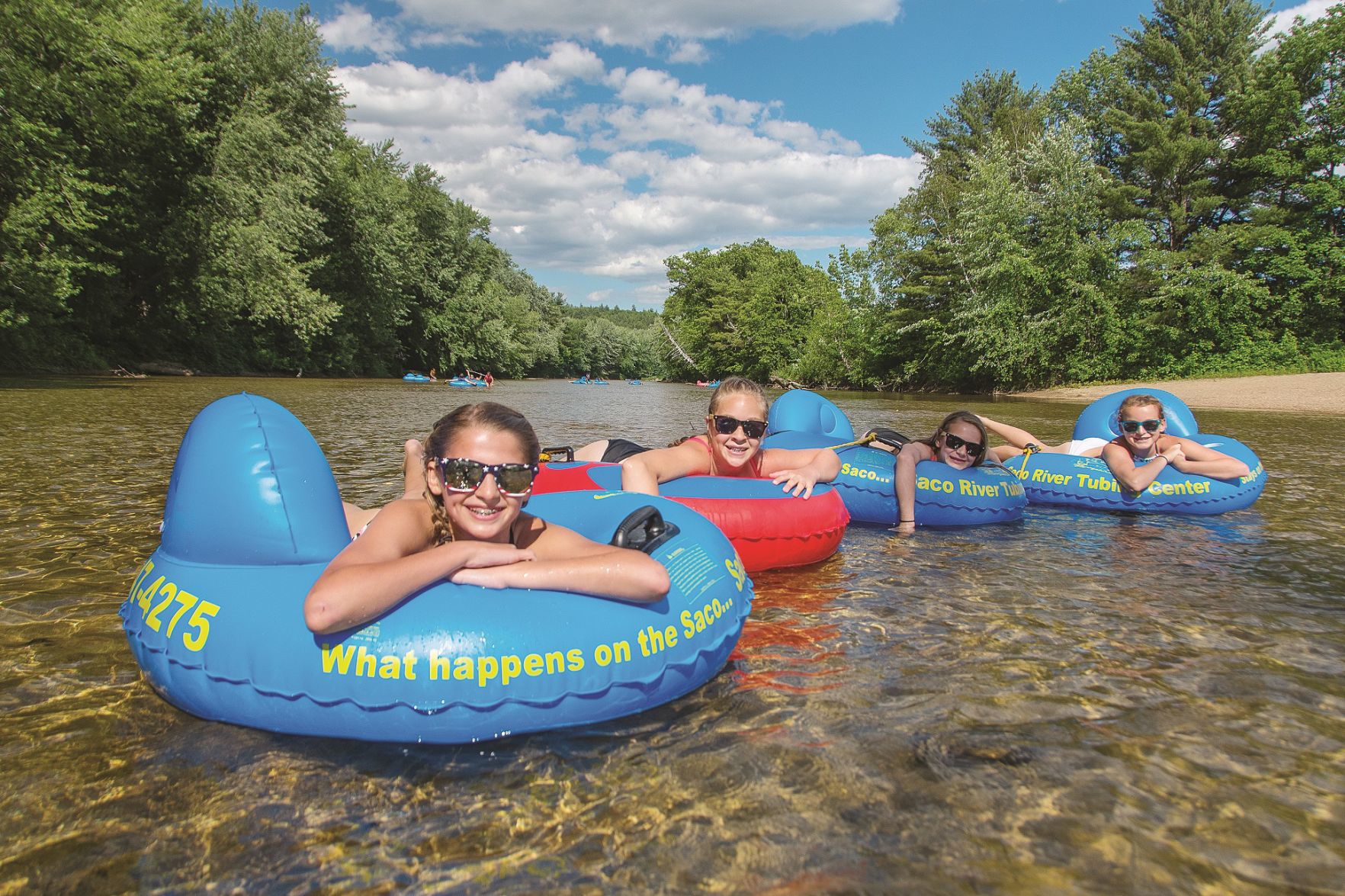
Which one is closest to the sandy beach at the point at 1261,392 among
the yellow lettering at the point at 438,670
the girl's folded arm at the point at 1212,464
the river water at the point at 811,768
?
the girl's folded arm at the point at 1212,464

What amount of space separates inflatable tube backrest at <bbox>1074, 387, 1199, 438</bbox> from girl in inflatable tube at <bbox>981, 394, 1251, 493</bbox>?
1.60 ft

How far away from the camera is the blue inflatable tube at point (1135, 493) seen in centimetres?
719

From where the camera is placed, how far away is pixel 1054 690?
327 cm

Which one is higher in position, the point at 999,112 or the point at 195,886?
the point at 999,112

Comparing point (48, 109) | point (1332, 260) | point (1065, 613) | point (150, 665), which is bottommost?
point (1065, 613)

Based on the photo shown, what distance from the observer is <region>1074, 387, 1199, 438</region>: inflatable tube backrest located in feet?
26.4

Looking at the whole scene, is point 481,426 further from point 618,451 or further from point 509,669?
point 618,451

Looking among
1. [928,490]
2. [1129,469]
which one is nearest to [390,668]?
[928,490]

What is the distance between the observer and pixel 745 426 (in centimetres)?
497

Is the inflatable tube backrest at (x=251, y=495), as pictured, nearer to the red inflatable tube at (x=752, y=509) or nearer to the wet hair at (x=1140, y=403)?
the red inflatable tube at (x=752, y=509)

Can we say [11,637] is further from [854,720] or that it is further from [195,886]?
[854,720]

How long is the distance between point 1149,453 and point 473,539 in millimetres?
6521

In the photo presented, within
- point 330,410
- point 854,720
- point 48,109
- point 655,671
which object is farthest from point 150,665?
point 48,109

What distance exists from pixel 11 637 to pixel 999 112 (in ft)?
133
